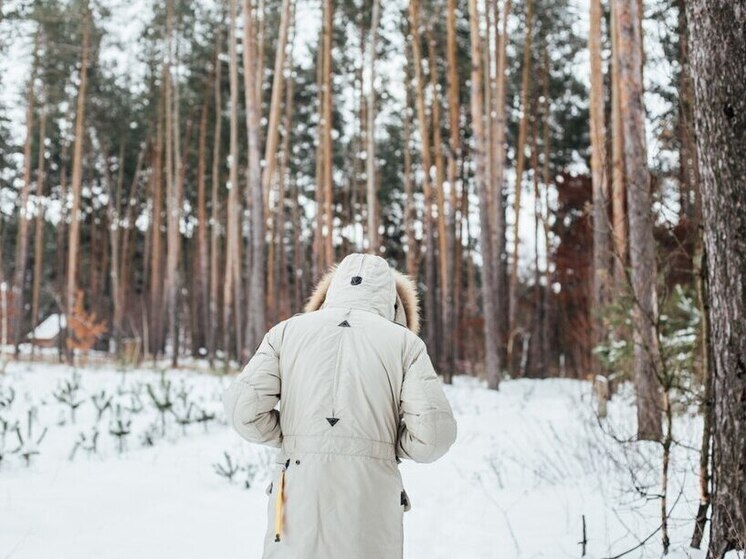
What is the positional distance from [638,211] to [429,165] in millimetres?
8649

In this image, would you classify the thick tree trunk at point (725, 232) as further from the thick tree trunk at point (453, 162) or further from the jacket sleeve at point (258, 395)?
the thick tree trunk at point (453, 162)

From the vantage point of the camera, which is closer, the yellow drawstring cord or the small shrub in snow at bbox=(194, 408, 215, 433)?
the yellow drawstring cord

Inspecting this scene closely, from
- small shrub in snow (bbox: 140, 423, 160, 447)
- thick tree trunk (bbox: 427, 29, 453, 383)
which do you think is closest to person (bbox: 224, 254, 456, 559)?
small shrub in snow (bbox: 140, 423, 160, 447)

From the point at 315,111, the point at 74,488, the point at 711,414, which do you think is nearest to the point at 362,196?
the point at 315,111

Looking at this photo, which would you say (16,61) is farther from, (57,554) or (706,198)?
(706,198)

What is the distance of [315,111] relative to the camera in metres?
23.1

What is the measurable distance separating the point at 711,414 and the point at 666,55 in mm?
1814

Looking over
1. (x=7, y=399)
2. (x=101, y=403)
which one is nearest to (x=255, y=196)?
(x=101, y=403)

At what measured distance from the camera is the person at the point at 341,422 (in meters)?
2.10

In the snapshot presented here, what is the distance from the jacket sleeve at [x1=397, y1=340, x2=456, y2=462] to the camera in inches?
83.8

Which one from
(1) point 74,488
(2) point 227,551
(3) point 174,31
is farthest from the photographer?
(3) point 174,31

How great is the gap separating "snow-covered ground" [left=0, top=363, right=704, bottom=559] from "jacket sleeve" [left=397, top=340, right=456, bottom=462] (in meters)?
1.64

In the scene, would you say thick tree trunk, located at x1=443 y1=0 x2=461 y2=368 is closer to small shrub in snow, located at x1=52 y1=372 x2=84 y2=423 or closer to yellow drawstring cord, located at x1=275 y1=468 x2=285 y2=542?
small shrub in snow, located at x1=52 y1=372 x2=84 y2=423

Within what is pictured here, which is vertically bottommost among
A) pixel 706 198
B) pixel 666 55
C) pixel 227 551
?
pixel 227 551
